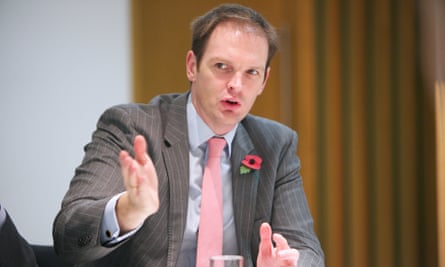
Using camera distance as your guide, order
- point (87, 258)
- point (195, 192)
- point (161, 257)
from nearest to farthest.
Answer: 1. point (87, 258)
2. point (161, 257)
3. point (195, 192)

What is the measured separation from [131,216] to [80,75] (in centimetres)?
266

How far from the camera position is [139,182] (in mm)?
1391

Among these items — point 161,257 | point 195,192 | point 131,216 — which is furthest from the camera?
point 195,192

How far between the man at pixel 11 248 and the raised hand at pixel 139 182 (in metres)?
0.44

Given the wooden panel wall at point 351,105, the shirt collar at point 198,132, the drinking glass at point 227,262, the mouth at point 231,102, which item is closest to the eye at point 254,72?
the mouth at point 231,102

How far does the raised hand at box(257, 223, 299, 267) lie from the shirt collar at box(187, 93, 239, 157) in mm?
585

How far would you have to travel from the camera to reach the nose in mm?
1976

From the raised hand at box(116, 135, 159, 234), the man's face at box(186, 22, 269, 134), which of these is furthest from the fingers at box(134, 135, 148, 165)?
the man's face at box(186, 22, 269, 134)

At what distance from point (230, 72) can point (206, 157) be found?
306 mm

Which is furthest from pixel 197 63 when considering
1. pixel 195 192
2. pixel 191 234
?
pixel 191 234

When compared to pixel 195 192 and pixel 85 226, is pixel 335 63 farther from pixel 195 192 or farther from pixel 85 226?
pixel 85 226

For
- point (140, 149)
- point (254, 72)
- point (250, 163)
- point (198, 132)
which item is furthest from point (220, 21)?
point (140, 149)

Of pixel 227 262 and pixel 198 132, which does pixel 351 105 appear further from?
pixel 227 262

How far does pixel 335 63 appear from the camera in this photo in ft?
13.8
